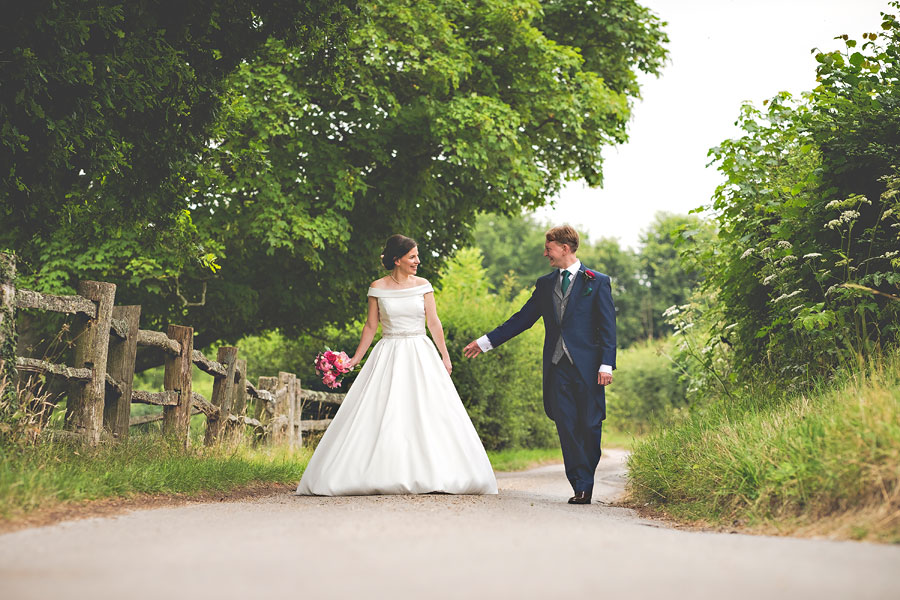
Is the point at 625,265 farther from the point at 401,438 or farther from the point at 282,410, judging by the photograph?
the point at 401,438

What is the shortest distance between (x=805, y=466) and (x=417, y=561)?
2.50m

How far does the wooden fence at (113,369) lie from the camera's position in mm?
6711

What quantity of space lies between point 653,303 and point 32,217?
61.6 metres

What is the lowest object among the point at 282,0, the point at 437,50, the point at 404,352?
the point at 404,352

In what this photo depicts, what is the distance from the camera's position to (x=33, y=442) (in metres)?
6.01

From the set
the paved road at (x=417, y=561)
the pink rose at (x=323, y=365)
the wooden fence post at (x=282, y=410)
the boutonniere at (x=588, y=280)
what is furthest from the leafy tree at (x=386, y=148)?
the paved road at (x=417, y=561)

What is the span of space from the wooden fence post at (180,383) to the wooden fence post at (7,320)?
2806 mm

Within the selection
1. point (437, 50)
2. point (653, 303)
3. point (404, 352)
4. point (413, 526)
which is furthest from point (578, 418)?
point (653, 303)

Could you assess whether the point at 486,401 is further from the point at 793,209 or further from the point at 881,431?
the point at 881,431

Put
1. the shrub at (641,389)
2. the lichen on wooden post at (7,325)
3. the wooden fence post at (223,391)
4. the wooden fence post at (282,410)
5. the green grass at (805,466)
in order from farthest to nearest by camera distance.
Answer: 1. the shrub at (641,389)
2. the wooden fence post at (282,410)
3. the wooden fence post at (223,391)
4. the lichen on wooden post at (7,325)
5. the green grass at (805,466)

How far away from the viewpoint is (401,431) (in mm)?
7215

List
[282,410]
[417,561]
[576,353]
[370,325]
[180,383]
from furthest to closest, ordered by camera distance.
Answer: [282,410]
[180,383]
[370,325]
[576,353]
[417,561]

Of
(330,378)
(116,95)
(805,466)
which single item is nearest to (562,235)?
(330,378)

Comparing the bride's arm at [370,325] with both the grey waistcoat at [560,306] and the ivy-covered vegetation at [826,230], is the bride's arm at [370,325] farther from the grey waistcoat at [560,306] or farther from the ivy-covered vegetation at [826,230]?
the ivy-covered vegetation at [826,230]
